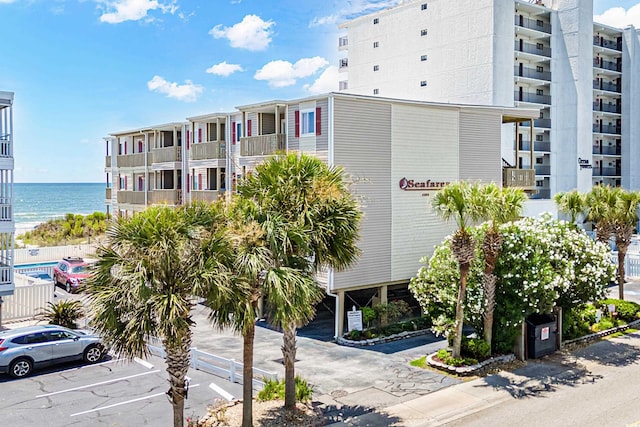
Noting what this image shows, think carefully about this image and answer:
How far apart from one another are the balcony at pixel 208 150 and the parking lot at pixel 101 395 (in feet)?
46.7

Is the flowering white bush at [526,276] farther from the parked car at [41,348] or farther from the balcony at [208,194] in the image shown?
the balcony at [208,194]

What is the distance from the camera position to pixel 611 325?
951 inches

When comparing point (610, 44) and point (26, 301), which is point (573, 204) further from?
point (610, 44)

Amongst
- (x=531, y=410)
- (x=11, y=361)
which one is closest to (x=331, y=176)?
(x=531, y=410)

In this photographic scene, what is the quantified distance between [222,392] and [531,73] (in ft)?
149

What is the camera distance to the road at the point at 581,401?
50.0 ft

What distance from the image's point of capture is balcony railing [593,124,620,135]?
2385 inches

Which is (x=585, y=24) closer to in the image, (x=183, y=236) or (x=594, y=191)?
(x=594, y=191)

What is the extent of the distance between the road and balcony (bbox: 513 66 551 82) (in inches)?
1445

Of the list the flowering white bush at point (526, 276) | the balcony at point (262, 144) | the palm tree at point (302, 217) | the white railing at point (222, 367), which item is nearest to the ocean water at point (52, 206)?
the balcony at point (262, 144)

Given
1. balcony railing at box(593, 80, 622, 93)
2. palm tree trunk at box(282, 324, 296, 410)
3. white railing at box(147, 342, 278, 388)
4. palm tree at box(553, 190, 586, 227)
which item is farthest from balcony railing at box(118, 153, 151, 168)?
balcony railing at box(593, 80, 622, 93)

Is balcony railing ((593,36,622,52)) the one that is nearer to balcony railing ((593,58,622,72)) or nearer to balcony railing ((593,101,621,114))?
balcony railing ((593,58,622,72))

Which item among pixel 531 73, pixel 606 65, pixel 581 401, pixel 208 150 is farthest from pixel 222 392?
pixel 606 65

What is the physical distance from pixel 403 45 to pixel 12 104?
1432 inches
